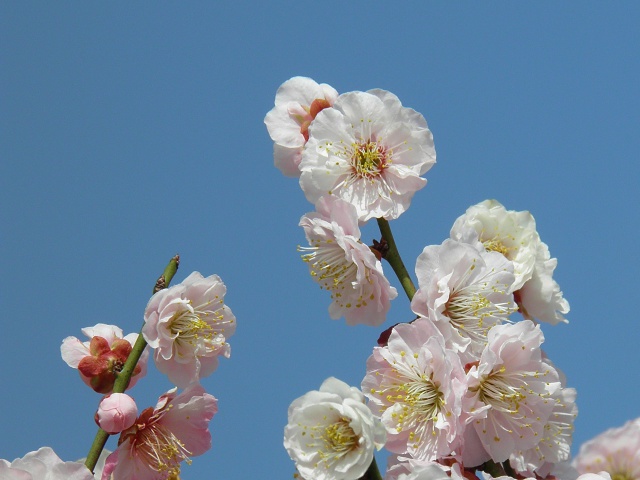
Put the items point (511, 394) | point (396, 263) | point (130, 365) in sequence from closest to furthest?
point (511, 394) < point (396, 263) < point (130, 365)

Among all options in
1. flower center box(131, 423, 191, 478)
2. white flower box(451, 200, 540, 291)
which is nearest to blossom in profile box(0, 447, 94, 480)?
flower center box(131, 423, 191, 478)

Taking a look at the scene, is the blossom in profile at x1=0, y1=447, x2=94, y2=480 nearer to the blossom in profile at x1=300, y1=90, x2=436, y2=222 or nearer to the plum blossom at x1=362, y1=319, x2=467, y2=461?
the plum blossom at x1=362, y1=319, x2=467, y2=461

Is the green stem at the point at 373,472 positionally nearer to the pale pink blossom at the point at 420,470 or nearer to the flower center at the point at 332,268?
the pale pink blossom at the point at 420,470

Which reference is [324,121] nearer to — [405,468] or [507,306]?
[507,306]

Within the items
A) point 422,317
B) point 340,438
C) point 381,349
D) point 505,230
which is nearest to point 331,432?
point 340,438

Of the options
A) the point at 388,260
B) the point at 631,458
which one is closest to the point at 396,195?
the point at 388,260

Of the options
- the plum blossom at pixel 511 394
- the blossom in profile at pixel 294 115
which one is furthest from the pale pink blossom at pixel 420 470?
the blossom in profile at pixel 294 115

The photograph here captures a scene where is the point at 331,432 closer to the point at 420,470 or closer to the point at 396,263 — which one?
the point at 420,470
